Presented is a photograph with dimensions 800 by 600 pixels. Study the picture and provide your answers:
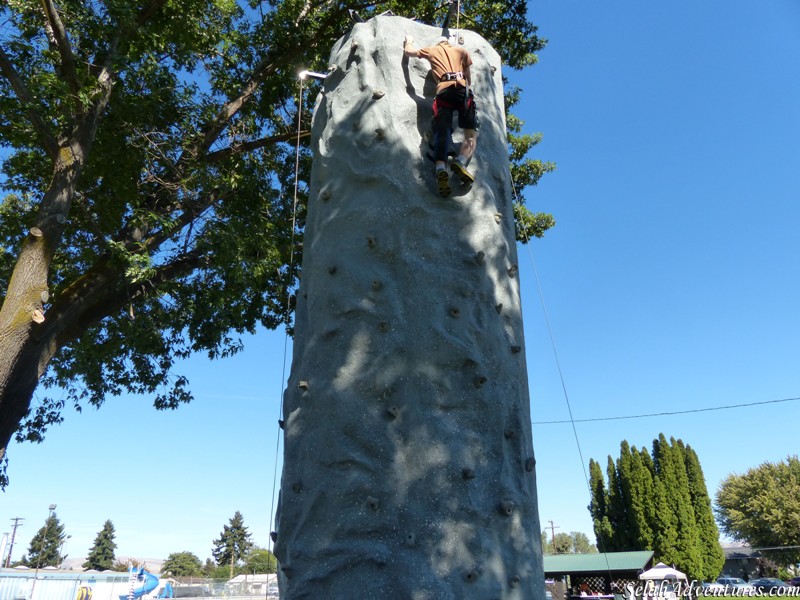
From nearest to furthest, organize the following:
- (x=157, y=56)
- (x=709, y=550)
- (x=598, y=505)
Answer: (x=157, y=56)
(x=709, y=550)
(x=598, y=505)

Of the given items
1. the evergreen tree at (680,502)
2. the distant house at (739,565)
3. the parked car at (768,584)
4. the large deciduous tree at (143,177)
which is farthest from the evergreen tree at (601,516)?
the distant house at (739,565)

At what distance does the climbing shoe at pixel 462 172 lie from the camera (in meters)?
3.32

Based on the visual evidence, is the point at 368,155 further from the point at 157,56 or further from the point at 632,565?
the point at 632,565

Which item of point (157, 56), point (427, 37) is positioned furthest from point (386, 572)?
point (157, 56)

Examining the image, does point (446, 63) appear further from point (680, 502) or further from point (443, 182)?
point (680, 502)

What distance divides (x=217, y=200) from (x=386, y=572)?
8.37 m

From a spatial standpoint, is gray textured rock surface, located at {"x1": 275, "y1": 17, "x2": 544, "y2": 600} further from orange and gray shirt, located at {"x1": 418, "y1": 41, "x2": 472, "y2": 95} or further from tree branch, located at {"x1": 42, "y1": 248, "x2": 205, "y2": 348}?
tree branch, located at {"x1": 42, "y1": 248, "x2": 205, "y2": 348}

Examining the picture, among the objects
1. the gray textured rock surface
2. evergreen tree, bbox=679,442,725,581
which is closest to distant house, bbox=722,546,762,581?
evergreen tree, bbox=679,442,725,581

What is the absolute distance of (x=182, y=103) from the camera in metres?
9.29

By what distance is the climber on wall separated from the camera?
3348 millimetres

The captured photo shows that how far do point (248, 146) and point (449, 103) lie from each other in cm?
753

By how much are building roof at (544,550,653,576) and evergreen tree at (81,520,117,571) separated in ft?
208

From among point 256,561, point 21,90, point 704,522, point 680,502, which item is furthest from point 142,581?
point 256,561

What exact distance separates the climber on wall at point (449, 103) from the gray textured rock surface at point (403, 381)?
0.10 metres
